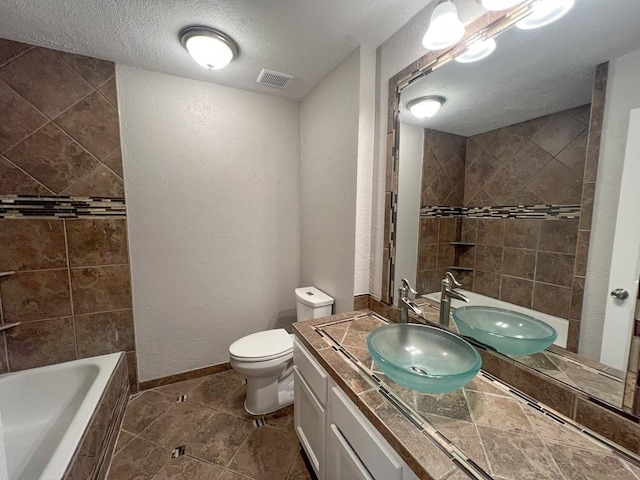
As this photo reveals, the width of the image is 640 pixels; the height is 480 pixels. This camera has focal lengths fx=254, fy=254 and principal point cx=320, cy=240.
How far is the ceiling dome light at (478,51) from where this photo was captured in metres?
1.00

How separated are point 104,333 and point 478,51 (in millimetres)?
2694

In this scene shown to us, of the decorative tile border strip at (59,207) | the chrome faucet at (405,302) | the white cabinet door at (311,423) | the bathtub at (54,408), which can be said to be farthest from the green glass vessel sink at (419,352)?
the decorative tile border strip at (59,207)

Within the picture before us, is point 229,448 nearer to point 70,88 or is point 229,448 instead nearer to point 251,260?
point 251,260

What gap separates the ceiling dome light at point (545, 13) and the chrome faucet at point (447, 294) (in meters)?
0.97

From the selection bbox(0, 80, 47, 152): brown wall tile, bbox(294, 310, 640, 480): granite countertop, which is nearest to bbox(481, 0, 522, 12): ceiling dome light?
bbox(294, 310, 640, 480): granite countertop

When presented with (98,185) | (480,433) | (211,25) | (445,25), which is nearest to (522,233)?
(480,433)

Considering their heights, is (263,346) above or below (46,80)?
below

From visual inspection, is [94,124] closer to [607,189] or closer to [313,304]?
[313,304]

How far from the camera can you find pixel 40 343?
5.34 feet

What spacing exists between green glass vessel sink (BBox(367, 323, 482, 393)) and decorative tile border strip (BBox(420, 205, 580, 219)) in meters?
0.54

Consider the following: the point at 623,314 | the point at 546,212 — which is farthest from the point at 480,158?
the point at 623,314

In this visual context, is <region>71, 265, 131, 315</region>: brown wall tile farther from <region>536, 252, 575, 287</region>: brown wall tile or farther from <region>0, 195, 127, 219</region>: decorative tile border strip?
<region>536, 252, 575, 287</region>: brown wall tile

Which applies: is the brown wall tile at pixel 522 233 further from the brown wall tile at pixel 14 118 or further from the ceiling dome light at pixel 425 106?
the brown wall tile at pixel 14 118

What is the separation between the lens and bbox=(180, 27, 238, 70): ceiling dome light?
1.38 m
